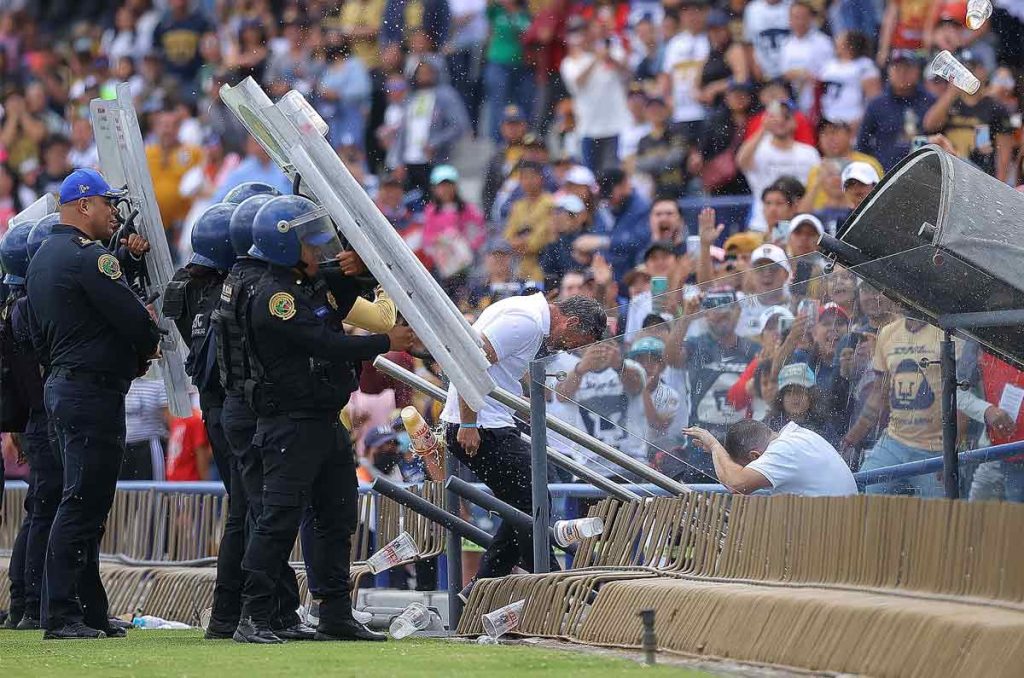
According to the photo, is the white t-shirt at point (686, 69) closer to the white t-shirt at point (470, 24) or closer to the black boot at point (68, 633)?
the white t-shirt at point (470, 24)

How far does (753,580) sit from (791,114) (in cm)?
655

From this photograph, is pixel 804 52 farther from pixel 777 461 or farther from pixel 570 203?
pixel 777 461

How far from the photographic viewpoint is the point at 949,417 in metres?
7.31

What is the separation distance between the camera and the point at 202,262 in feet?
29.5

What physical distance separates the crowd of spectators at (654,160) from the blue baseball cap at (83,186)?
229cm

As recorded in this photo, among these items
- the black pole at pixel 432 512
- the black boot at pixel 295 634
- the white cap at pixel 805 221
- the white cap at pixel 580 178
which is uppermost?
the white cap at pixel 580 178

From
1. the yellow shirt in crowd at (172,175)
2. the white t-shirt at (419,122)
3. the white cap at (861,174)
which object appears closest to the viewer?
the white cap at (861,174)

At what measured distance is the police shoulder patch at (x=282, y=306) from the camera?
793 centimetres

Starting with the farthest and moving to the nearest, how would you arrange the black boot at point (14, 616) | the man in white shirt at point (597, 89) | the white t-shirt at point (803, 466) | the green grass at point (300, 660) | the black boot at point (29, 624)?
the man in white shirt at point (597, 89) < the black boot at point (14, 616) < the black boot at point (29, 624) < the white t-shirt at point (803, 466) < the green grass at point (300, 660)

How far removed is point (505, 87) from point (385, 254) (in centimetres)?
857

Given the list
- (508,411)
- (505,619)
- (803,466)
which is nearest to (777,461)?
(803,466)

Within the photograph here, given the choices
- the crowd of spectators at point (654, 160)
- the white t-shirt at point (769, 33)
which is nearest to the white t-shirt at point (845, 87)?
the crowd of spectators at point (654, 160)

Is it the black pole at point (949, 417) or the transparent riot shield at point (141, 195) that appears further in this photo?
the transparent riot shield at point (141, 195)

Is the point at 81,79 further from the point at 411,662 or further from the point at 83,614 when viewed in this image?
the point at 411,662
